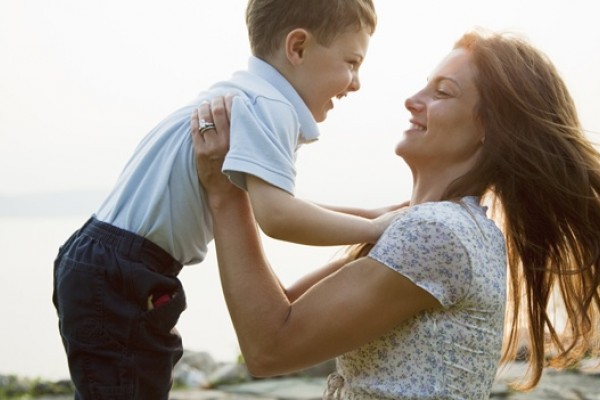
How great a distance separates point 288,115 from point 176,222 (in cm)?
32

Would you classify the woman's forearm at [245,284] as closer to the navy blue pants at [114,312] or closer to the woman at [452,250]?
the woman at [452,250]

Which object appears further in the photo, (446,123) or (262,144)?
(446,123)

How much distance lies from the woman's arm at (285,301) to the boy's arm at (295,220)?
0.25 ft

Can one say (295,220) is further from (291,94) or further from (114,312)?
(114,312)

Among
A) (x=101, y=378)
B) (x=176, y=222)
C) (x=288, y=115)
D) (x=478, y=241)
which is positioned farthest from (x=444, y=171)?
(x=101, y=378)

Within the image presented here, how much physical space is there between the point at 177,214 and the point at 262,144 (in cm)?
24

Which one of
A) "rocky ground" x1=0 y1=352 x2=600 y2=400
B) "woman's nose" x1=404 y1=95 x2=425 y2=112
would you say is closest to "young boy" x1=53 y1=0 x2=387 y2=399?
"woman's nose" x1=404 y1=95 x2=425 y2=112

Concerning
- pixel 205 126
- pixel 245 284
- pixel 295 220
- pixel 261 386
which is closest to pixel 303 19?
pixel 205 126

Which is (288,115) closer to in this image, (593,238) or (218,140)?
(218,140)

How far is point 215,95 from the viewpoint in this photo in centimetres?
218

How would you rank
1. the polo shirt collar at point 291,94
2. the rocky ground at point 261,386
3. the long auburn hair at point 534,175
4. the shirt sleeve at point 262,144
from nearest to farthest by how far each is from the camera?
the shirt sleeve at point 262,144 → the polo shirt collar at point 291,94 → the long auburn hair at point 534,175 → the rocky ground at point 261,386

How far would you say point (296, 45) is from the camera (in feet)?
7.09

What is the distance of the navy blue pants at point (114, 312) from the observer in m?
2.06

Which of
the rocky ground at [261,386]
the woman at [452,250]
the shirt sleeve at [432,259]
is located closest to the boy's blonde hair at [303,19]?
the woman at [452,250]
